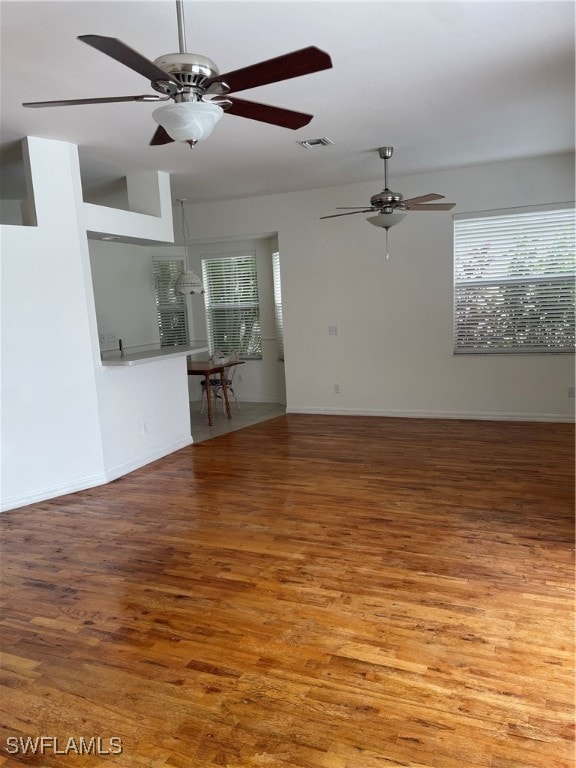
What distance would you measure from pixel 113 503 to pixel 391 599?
2367mm

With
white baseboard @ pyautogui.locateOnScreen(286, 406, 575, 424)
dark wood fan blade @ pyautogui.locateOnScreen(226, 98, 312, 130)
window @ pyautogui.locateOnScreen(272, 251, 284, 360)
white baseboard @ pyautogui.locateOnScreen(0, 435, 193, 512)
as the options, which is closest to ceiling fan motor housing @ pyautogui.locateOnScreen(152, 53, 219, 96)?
dark wood fan blade @ pyautogui.locateOnScreen(226, 98, 312, 130)

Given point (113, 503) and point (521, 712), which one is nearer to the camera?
point (521, 712)

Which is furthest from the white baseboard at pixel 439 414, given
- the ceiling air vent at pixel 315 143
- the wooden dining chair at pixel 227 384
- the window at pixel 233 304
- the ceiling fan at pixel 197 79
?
the ceiling fan at pixel 197 79

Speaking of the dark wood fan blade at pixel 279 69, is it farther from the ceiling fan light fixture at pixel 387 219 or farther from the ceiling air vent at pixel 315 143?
the ceiling fan light fixture at pixel 387 219

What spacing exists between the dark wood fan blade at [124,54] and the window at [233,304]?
5.86 metres

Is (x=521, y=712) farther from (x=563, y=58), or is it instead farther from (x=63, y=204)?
(x=63, y=204)

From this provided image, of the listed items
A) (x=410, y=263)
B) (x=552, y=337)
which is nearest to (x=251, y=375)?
(x=410, y=263)

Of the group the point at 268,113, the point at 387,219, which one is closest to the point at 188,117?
the point at 268,113

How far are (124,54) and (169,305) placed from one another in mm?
6312

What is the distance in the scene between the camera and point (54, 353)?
4164mm

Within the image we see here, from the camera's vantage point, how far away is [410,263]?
621 cm

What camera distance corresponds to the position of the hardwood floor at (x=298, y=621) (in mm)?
1794

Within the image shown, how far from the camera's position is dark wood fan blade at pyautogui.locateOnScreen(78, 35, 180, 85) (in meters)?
1.50

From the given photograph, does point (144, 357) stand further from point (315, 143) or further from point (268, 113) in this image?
point (268, 113)
